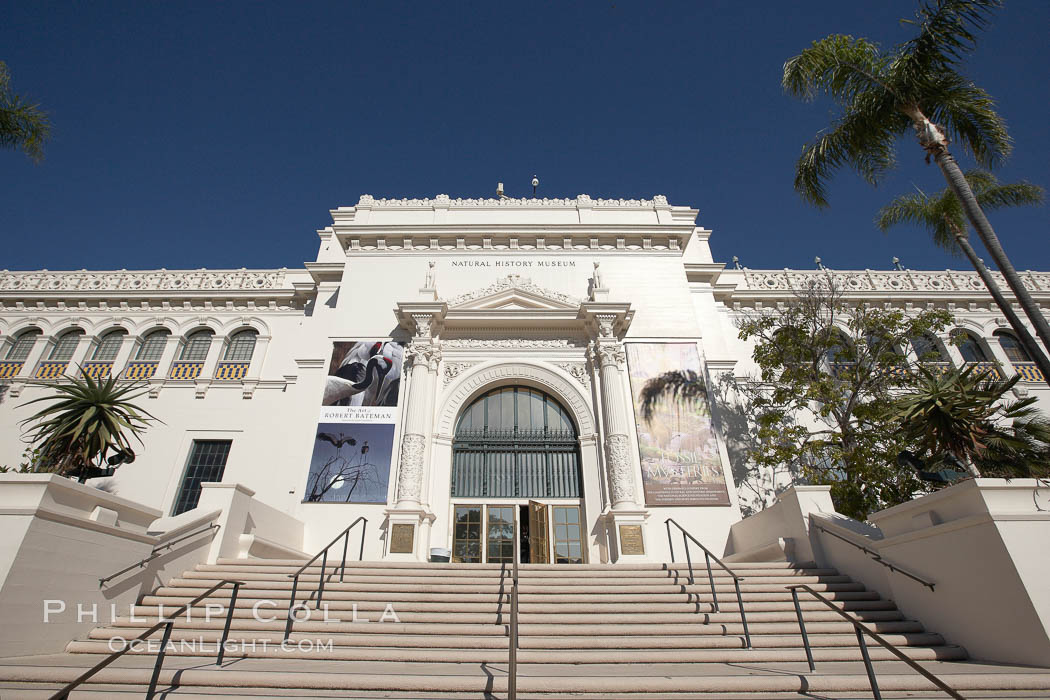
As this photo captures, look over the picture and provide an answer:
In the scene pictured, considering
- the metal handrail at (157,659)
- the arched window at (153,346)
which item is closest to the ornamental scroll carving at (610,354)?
the metal handrail at (157,659)

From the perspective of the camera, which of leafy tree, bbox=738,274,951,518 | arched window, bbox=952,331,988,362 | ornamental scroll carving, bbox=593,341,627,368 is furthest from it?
Answer: arched window, bbox=952,331,988,362

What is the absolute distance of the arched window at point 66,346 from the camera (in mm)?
21719

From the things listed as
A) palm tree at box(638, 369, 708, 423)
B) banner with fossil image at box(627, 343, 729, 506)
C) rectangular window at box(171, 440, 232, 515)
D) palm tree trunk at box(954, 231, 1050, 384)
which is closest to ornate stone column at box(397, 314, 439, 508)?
banner with fossil image at box(627, 343, 729, 506)

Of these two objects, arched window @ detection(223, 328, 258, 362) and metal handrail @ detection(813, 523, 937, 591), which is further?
arched window @ detection(223, 328, 258, 362)

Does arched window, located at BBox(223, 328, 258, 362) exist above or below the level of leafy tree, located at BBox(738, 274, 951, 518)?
above

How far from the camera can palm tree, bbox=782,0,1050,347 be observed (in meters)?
11.7

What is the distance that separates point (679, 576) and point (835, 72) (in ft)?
42.7

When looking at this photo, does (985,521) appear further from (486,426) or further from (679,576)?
(486,426)

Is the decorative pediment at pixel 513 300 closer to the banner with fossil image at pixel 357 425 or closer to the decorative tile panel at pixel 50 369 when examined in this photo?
the banner with fossil image at pixel 357 425

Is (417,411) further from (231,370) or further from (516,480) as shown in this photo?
(231,370)

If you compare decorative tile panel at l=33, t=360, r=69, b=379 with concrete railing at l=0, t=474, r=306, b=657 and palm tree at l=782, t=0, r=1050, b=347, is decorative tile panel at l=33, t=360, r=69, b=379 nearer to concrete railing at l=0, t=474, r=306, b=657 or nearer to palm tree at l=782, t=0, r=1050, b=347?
concrete railing at l=0, t=474, r=306, b=657

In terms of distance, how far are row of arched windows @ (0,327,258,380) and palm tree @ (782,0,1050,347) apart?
22110mm

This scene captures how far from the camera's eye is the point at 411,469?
1566 cm

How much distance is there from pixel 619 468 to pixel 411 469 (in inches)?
251
